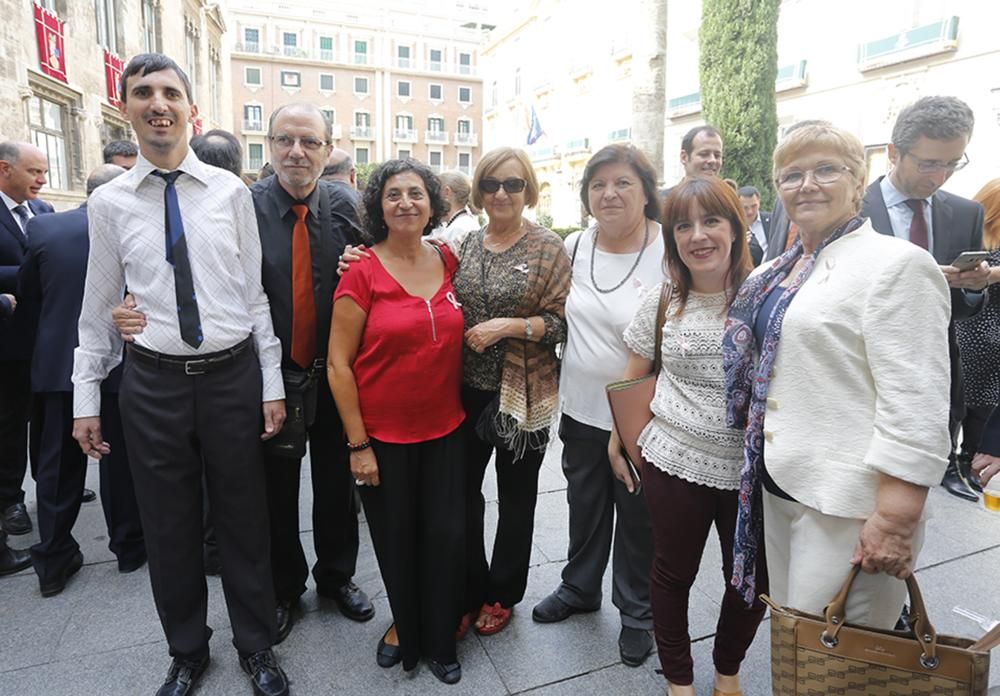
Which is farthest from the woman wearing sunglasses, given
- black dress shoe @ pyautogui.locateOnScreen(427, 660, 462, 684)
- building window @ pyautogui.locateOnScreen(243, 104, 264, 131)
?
building window @ pyautogui.locateOnScreen(243, 104, 264, 131)

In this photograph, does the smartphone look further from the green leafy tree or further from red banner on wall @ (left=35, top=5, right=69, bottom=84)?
red banner on wall @ (left=35, top=5, right=69, bottom=84)

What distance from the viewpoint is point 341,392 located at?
2.37 metres

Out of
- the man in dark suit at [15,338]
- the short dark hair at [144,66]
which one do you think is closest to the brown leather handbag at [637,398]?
the short dark hair at [144,66]

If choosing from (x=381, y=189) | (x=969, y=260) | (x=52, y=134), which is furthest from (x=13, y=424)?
(x=52, y=134)

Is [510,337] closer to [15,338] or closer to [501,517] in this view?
[501,517]

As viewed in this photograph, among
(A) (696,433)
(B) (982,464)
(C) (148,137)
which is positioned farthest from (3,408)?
(B) (982,464)

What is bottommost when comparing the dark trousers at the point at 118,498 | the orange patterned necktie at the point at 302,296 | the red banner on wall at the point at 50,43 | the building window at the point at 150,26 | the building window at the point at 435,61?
the dark trousers at the point at 118,498

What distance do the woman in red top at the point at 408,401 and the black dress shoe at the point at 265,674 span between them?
393 mm

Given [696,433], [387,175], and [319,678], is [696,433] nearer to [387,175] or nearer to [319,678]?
[387,175]

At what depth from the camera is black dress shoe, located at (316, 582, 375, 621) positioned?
2922 mm

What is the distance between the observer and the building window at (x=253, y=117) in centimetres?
5100

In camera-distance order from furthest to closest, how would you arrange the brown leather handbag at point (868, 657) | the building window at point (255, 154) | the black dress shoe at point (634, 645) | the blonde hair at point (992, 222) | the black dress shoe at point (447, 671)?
the building window at point (255, 154) < the blonde hair at point (992, 222) < the black dress shoe at point (634, 645) < the black dress shoe at point (447, 671) < the brown leather handbag at point (868, 657)

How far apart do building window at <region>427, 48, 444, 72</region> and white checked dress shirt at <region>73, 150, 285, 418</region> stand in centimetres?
5836

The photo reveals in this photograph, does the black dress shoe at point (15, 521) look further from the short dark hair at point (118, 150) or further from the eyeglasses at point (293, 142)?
the eyeglasses at point (293, 142)
